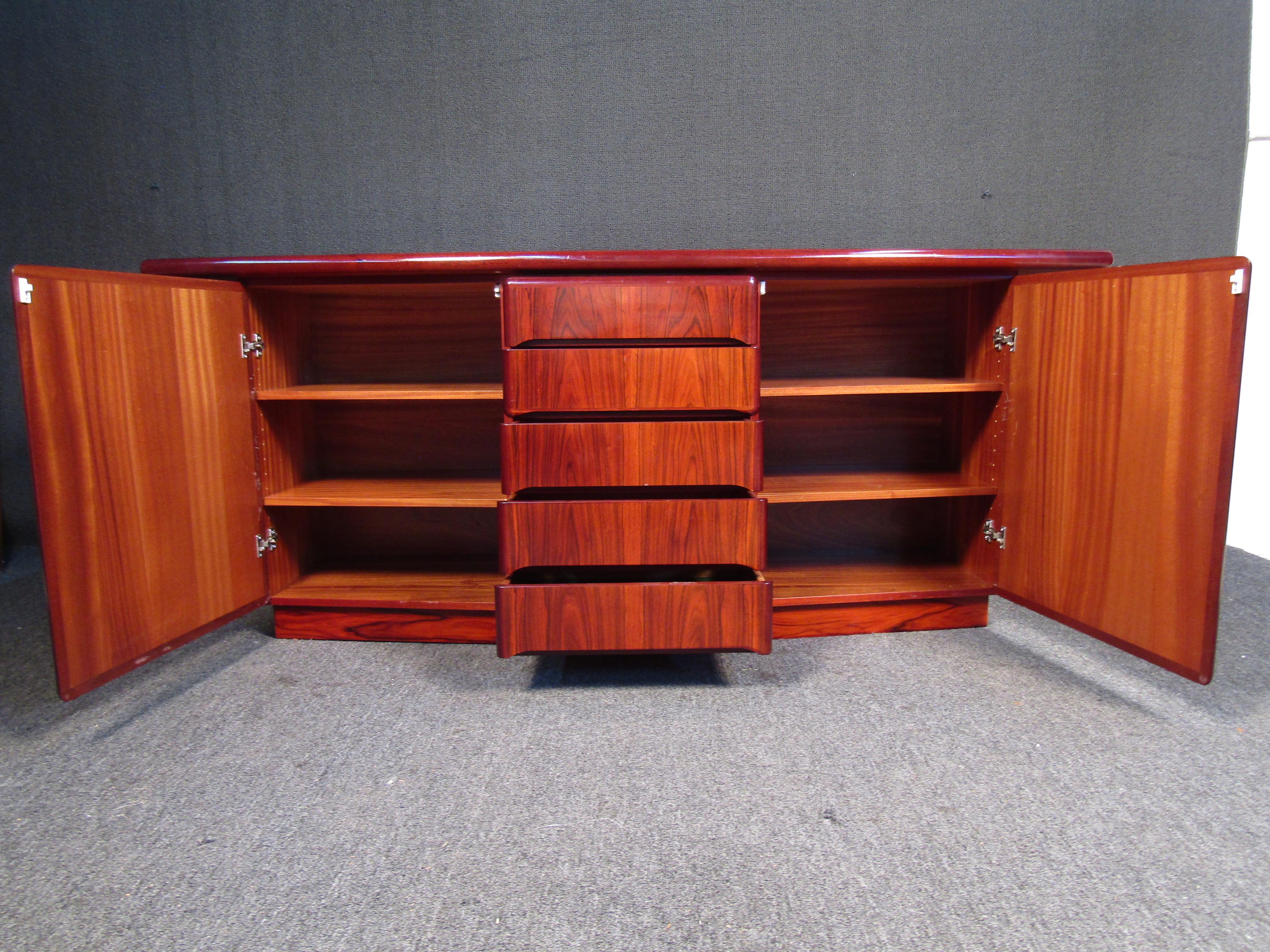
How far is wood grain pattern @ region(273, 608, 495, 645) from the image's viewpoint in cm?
162

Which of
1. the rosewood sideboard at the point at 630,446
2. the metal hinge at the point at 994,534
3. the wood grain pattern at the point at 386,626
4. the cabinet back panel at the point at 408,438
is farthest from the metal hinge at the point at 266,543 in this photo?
the metal hinge at the point at 994,534

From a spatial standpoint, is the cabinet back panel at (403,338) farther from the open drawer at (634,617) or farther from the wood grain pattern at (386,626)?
the open drawer at (634,617)

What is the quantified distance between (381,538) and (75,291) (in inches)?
36.3

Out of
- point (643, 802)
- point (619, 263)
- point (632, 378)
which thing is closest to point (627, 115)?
point (619, 263)

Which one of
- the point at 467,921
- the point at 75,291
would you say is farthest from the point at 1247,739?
the point at 75,291

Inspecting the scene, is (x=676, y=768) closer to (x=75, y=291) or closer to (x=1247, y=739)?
(x=1247, y=739)

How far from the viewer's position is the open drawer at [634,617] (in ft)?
4.29

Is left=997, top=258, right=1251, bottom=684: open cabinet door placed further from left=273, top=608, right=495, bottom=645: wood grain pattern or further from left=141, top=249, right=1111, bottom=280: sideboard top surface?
left=273, top=608, right=495, bottom=645: wood grain pattern

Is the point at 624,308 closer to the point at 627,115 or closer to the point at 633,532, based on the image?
the point at 633,532

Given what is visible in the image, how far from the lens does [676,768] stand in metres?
1.14

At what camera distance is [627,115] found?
1.91m

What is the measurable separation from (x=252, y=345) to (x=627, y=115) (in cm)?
108

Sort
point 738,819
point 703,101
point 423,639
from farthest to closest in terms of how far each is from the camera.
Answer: point 703,101 < point 423,639 < point 738,819

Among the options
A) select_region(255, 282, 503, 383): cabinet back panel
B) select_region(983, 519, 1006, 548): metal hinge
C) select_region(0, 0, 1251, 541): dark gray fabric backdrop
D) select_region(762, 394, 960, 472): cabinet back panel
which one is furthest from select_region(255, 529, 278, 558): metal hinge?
select_region(983, 519, 1006, 548): metal hinge
